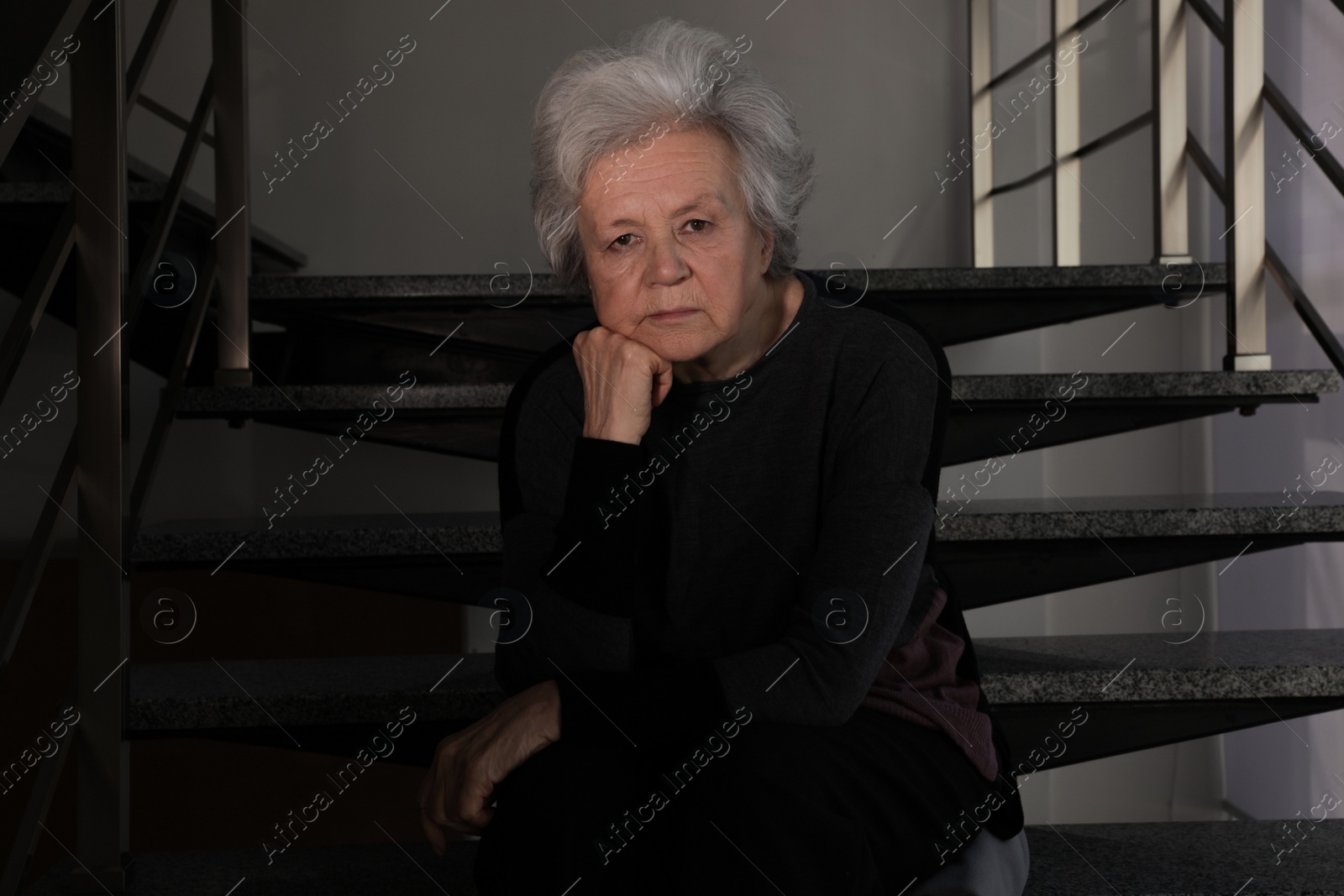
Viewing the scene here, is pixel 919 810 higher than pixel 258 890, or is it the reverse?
pixel 919 810

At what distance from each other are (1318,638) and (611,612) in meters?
0.96

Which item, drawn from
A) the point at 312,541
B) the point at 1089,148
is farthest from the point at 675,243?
the point at 1089,148

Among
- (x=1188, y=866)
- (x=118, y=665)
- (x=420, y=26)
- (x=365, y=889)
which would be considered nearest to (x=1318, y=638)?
(x=1188, y=866)

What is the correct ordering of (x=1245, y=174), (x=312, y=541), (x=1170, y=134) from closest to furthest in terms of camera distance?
(x=312, y=541), (x=1245, y=174), (x=1170, y=134)

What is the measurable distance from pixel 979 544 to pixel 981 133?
181cm

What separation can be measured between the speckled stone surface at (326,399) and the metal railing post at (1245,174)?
114cm

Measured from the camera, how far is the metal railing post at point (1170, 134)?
2094 mm

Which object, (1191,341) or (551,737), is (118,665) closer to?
(551,737)

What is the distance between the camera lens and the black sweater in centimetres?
100

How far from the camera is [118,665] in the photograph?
121 cm

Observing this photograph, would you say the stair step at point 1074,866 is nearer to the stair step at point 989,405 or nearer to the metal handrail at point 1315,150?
the stair step at point 989,405

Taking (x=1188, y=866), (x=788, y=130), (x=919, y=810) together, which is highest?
(x=788, y=130)

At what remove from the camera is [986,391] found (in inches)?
65.7

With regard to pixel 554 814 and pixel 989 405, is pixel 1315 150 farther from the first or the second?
pixel 554 814
